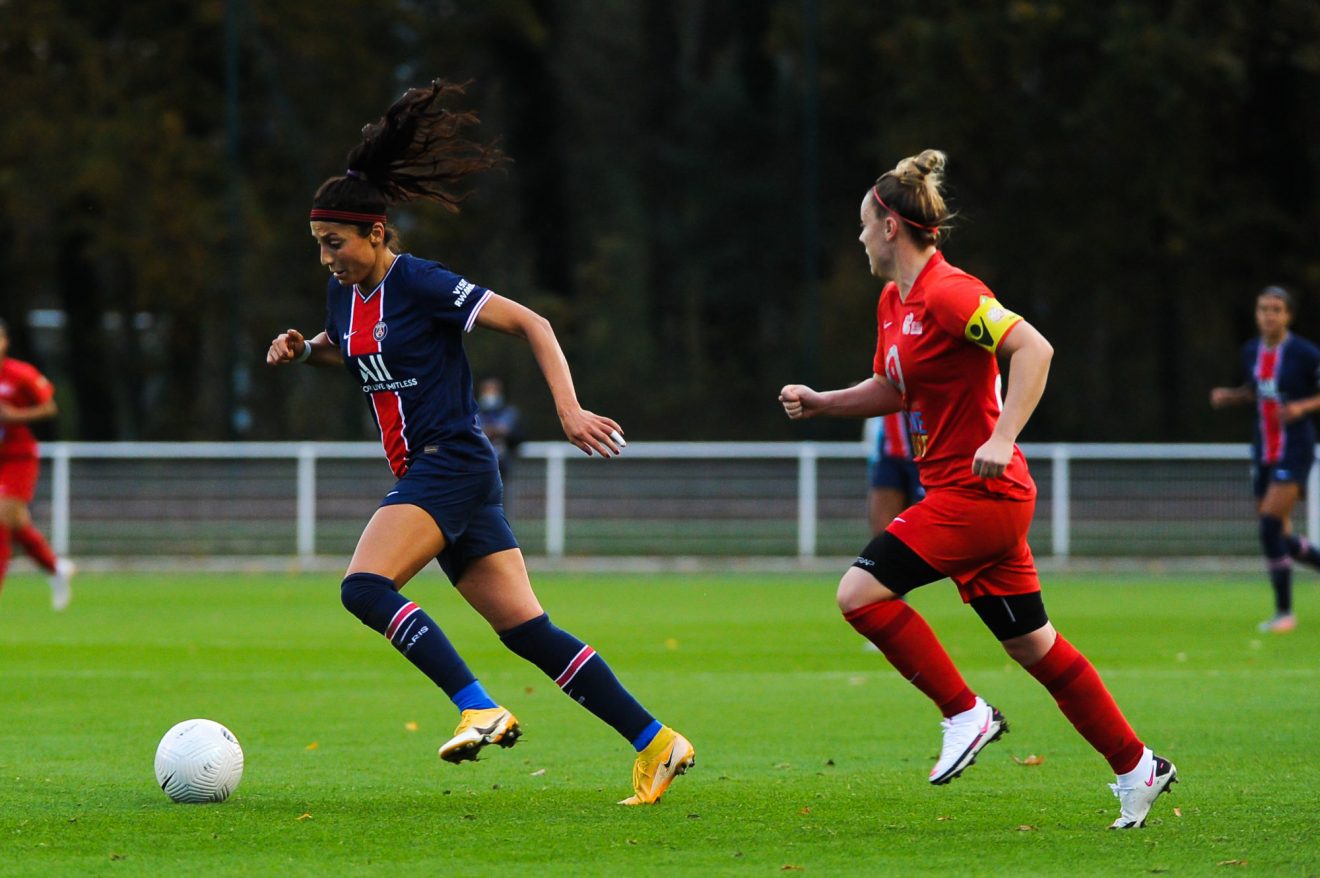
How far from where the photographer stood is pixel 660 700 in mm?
9961

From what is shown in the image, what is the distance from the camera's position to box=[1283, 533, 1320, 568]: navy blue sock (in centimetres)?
1356

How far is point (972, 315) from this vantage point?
6.00 meters

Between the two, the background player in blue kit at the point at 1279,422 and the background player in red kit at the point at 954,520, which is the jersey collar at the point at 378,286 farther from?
the background player in blue kit at the point at 1279,422

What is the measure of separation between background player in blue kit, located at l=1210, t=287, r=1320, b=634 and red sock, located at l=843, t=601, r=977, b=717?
757 centimetres

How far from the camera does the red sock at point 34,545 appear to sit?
15.3m

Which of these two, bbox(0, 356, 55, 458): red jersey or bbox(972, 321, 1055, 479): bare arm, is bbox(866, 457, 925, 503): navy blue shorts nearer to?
bbox(972, 321, 1055, 479): bare arm

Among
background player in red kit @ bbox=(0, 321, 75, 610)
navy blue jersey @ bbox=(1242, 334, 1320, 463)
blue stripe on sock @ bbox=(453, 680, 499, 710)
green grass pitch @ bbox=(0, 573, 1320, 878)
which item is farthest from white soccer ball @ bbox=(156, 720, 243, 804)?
navy blue jersey @ bbox=(1242, 334, 1320, 463)

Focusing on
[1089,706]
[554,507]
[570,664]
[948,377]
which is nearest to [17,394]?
[554,507]

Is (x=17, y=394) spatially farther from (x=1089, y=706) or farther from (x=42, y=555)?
(x=1089, y=706)

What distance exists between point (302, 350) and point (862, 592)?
2.22 metres

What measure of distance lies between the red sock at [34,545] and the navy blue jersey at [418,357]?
9.42 metres

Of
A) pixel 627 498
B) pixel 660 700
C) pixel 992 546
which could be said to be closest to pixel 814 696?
pixel 660 700

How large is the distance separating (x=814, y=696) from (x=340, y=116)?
1814 centimetres

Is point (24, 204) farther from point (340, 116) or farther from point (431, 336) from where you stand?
point (431, 336)
